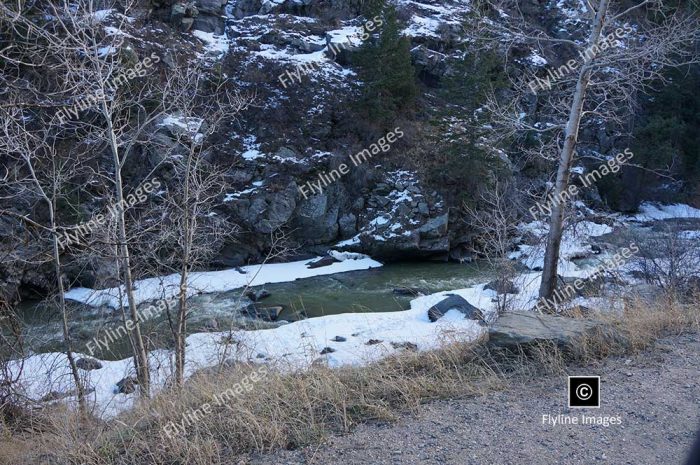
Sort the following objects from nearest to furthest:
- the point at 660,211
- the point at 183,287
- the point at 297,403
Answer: the point at 297,403
the point at 183,287
the point at 660,211

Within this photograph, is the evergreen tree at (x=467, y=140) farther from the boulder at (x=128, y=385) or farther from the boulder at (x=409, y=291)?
the boulder at (x=128, y=385)

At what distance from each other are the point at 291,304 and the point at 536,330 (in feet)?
36.3

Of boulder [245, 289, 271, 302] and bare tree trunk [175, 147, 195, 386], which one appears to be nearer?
bare tree trunk [175, 147, 195, 386]

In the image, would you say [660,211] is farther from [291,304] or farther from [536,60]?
[291,304]

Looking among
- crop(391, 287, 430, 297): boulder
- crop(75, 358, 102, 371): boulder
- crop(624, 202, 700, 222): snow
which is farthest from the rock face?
crop(624, 202, 700, 222): snow

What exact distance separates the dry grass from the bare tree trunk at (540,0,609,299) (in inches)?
107

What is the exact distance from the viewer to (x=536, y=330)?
5.23 m

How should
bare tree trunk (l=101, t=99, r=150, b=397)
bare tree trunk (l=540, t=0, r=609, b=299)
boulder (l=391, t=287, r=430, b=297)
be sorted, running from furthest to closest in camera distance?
boulder (l=391, t=287, r=430, b=297) < bare tree trunk (l=101, t=99, r=150, b=397) < bare tree trunk (l=540, t=0, r=609, b=299)

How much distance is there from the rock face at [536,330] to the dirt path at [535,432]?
21.9 inches

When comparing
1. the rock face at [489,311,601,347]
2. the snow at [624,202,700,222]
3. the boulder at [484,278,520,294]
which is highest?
the rock face at [489,311,601,347]

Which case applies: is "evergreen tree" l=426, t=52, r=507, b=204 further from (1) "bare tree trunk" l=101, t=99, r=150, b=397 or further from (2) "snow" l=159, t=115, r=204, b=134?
(1) "bare tree trunk" l=101, t=99, r=150, b=397

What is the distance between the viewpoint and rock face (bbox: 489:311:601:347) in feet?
16.4

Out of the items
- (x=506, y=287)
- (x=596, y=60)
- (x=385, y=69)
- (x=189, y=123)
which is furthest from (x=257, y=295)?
(x=385, y=69)

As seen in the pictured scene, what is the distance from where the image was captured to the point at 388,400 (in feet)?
13.8
